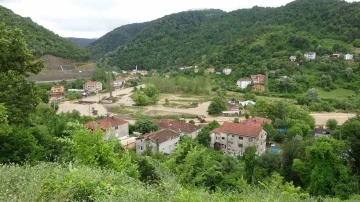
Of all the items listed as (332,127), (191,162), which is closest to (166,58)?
(332,127)

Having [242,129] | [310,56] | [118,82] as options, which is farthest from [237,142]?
[118,82]

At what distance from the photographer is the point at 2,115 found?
8.23 m

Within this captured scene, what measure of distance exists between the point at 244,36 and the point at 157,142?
215 ft

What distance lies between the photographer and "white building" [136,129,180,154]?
22.6m

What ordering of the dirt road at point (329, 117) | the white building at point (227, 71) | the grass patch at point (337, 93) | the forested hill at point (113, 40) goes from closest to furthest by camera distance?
the dirt road at point (329, 117), the grass patch at point (337, 93), the white building at point (227, 71), the forested hill at point (113, 40)

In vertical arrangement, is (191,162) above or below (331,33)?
below

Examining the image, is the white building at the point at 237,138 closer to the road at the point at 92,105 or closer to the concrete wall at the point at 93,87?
the road at the point at 92,105

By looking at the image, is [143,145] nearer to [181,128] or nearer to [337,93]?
[181,128]

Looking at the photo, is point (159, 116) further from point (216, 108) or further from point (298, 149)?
point (298, 149)

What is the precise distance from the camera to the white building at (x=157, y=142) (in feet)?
74.2

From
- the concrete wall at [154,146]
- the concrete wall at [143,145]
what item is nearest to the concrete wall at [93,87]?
the concrete wall at [143,145]

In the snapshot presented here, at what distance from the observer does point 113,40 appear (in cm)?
15138

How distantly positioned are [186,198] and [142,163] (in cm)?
874

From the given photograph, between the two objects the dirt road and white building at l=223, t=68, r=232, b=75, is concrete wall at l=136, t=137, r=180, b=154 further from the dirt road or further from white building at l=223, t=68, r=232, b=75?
white building at l=223, t=68, r=232, b=75
